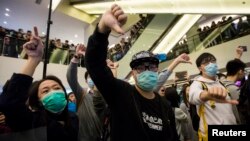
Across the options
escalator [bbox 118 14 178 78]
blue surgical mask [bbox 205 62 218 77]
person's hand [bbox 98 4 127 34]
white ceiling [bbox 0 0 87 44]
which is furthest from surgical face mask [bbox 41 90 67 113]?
white ceiling [bbox 0 0 87 44]

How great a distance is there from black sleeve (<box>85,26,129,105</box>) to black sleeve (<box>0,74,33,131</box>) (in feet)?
1.24

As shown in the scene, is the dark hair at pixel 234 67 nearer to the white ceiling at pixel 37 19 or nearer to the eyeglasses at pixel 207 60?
the eyeglasses at pixel 207 60

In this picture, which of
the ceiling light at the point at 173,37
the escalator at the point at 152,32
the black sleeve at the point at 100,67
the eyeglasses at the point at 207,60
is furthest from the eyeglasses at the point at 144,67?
the ceiling light at the point at 173,37

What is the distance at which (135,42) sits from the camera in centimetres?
966

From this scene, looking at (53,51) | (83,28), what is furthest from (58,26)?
(53,51)

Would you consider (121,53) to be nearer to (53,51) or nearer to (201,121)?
(53,51)

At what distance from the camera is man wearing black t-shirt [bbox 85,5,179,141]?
135 centimetres

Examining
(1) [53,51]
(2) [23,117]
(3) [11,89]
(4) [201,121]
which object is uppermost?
(1) [53,51]

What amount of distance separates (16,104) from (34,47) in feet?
1.33

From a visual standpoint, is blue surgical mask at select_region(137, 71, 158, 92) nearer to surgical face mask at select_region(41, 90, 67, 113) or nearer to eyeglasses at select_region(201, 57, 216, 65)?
surgical face mask at select_region(41, 90, 67, 113)

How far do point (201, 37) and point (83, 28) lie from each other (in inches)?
325

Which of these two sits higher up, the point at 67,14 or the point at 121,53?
the point at 67,14

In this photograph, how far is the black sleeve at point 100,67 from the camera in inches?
51.0

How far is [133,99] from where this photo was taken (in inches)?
61.4
